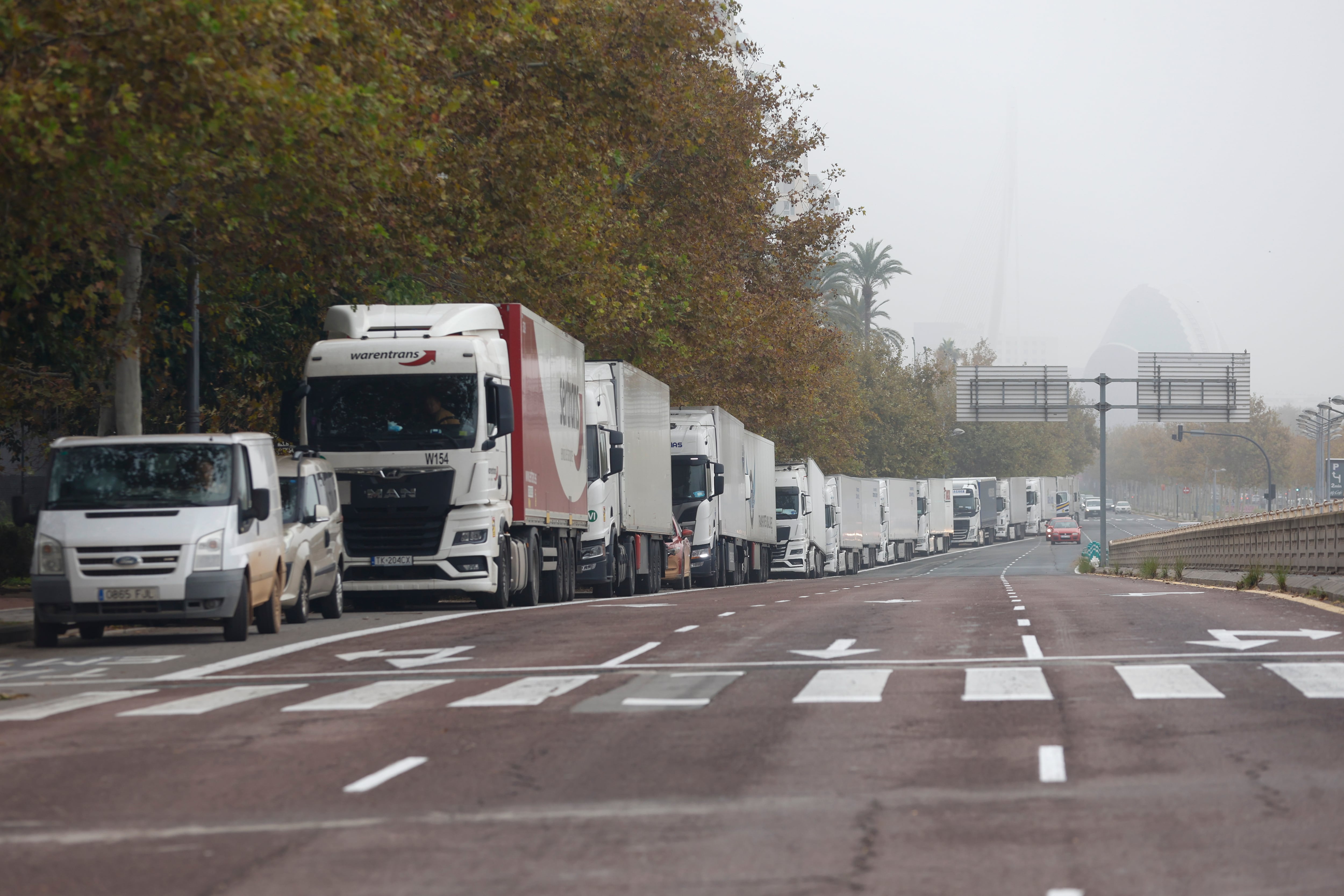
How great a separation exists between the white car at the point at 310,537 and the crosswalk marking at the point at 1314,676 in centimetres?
1095

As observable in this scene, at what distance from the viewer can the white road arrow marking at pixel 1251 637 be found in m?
16.0

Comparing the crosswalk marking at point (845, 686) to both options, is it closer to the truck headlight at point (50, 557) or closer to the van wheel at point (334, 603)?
the truck headlight at point (50, 557)

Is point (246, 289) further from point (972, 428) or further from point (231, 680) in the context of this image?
point (972, 428)

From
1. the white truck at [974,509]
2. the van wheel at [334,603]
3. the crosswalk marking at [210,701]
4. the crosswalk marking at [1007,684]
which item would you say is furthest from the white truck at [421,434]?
the white truck at [974,509]

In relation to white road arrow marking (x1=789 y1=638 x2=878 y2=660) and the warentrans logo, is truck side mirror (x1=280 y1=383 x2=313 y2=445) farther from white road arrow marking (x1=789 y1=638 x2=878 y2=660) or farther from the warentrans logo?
white road arrow marking (x1=789 y1=638 x2=878 y2=660)

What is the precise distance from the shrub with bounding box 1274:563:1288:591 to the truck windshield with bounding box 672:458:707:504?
1419 centimetres

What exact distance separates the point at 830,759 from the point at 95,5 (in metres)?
10.4

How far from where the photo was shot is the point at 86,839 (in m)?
7.34

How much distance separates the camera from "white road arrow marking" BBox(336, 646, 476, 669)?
51.4 feet

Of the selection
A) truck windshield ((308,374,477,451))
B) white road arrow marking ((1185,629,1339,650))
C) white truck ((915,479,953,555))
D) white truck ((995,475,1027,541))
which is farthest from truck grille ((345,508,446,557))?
white truck ((995,475,1027,541))

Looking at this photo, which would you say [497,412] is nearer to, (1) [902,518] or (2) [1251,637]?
(2) [1251,637]

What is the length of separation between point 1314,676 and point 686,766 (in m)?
5.97

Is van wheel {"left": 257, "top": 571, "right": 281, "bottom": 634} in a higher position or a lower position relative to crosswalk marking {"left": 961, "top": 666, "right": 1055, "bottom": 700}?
higher

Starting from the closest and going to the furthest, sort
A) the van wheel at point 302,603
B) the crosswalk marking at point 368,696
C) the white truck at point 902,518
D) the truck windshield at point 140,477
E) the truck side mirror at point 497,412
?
the crosswalk marking at point 368,696
the truck windshield at point 140,477
the van wheel at point 302,603
the truck side mirror at point 497,412
the white truck at point 902,518
